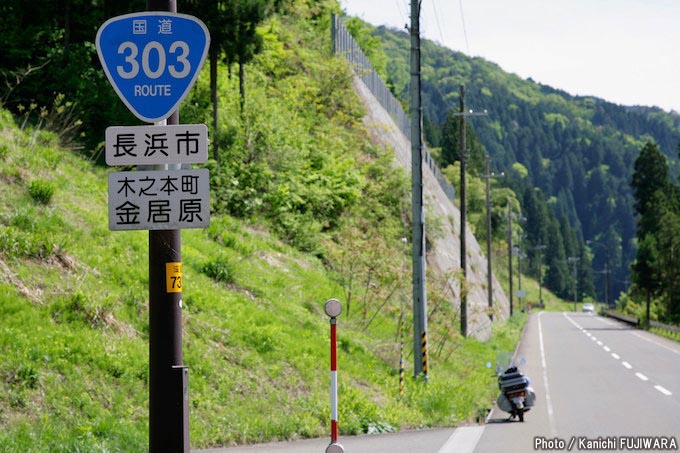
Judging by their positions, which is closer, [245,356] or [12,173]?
[245,356]

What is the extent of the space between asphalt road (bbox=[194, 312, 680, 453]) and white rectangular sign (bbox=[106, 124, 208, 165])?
558cm

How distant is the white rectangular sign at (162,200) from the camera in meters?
6.46

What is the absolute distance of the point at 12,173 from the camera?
16.3m

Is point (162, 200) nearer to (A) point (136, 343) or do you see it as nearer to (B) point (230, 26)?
(A) point (136, 343)

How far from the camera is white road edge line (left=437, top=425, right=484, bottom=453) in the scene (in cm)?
1204

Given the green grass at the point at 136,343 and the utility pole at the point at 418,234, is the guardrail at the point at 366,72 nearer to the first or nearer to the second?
the utility pole at the point at 418,234

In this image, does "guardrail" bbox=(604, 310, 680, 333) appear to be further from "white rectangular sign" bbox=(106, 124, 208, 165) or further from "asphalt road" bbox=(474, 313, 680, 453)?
"white rectangular sign" bbox=(106, 124, 208, 165)

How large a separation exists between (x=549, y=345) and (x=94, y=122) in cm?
2644

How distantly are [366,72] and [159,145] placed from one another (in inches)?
1539

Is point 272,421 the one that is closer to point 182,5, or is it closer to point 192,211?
point 192,211

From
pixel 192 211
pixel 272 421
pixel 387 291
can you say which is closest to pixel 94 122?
pixel 387 291

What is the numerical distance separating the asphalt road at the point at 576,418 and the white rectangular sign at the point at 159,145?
5.58 metres

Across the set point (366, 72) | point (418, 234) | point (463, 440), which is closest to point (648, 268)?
point (366, 72)

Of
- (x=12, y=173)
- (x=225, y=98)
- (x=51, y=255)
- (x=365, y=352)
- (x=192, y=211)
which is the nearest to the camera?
(x=192, y=211)
